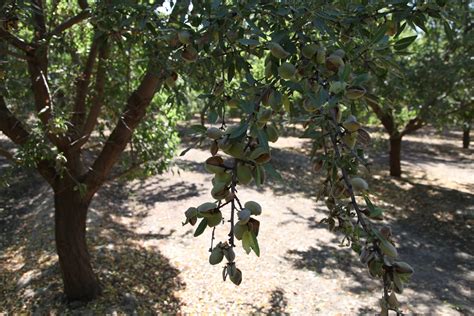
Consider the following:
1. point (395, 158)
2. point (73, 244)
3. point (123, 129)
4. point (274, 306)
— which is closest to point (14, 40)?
point (123, 129)

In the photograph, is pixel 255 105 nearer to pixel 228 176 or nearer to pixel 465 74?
pixel 228 176

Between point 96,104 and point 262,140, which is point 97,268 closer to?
point 96,104

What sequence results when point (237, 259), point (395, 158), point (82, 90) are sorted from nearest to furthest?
point (82, 90) < point (237, 259) < point (395, 158)

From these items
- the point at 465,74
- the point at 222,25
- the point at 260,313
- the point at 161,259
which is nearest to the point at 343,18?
the point at 222,25

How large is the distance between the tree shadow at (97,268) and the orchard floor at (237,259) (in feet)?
0.05

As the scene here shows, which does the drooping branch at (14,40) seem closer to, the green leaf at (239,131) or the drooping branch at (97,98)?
the drooping branch at (97,98)

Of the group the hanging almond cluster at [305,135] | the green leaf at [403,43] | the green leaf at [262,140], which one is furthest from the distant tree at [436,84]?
the green leaf at [262,140]

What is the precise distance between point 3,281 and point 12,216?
3165 mm

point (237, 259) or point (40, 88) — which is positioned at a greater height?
point (40, 88)

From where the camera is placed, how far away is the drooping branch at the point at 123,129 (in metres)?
3.80

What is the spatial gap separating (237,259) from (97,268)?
1.99 meters

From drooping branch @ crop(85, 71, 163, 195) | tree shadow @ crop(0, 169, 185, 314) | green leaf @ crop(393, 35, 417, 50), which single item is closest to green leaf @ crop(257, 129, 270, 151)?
green leaf @ crop(393, 35, 417, 50)

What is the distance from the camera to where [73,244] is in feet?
14.0

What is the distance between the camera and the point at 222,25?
4.66 feet
